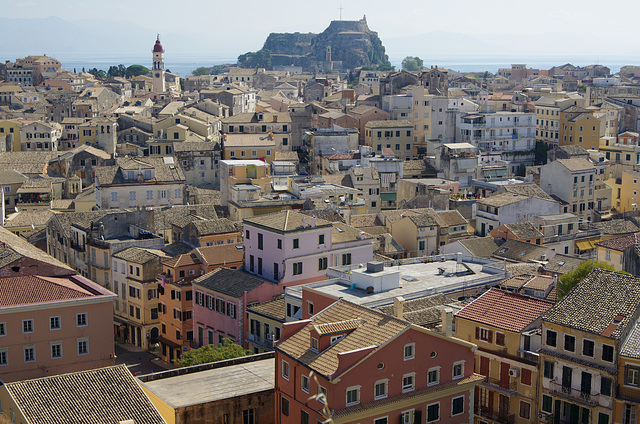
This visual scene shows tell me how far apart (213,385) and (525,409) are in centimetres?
1123

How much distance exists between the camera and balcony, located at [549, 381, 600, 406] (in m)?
29.2

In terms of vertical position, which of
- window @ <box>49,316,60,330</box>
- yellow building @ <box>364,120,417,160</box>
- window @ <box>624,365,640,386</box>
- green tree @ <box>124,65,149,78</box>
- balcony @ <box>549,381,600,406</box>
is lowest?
balcony @ <box>549,381,600,406</box>

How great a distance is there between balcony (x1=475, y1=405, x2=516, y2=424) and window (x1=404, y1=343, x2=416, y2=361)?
525cm

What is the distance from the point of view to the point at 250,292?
1610 inches

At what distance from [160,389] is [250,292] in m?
10.5

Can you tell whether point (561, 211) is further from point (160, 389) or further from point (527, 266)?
point (160, 389)

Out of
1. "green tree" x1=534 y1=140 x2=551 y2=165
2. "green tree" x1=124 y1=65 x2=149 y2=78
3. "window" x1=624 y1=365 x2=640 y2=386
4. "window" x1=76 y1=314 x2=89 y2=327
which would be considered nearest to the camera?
"window" x1=624 y1=365 x2=640 y2=386

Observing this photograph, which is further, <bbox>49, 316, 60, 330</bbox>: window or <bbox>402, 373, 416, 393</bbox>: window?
<bbox>49, 316, 60, 330</bbox>: window

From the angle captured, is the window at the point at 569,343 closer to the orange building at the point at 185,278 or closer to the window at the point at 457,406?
the window at the point at 457,406

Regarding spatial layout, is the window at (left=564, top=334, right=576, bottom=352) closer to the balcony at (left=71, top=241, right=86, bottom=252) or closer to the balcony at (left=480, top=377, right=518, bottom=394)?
the balcony at (left=480, top=377, right=518, bottom=394)

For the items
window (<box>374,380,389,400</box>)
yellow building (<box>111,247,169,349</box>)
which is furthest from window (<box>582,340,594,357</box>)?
yellow building (<box>111,247,169,349</box>)

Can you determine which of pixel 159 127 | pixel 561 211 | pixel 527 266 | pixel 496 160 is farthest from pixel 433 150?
pixel 527 266

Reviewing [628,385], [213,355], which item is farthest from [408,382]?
[213,355]

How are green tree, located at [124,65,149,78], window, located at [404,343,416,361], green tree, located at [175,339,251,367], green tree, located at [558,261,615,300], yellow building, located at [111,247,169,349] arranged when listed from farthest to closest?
1. green tree, located at [124,65,149,78]
2. yellow building, located at [111,247,169,349]
3. green tree, located at [558,261,615,300]
4. green tree, located at [175,339,251,367]
5. window, located at [404,343,416,361]
